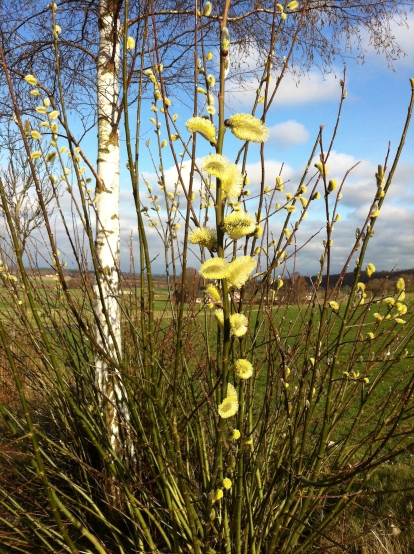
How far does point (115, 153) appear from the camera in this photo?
3.25 metres

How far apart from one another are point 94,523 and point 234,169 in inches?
102

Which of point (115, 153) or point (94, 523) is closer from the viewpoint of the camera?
point (94, 523)

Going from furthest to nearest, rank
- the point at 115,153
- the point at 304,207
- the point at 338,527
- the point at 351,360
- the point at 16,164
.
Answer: the point at 16,164
the point at 115,153
the point at 338,527
the point at 351,360
the point at 304,207

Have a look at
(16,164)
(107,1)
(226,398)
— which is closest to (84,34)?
(107,1)

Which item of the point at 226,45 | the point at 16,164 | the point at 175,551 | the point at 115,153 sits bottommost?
the point at 175,551

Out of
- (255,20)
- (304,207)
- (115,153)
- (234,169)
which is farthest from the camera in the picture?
(255,20)

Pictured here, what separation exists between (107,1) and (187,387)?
3.16 m

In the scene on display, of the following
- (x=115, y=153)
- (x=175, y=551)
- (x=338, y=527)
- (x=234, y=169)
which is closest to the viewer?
(x=234, y=169)

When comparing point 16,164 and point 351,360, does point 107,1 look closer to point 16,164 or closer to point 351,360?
point 351,360

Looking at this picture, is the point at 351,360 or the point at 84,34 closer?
the point at 351,360

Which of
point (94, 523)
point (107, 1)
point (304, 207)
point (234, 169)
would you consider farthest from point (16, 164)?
point (234, 169)

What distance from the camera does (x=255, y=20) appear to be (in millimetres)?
4223

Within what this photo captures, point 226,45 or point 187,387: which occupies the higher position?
point 226,45

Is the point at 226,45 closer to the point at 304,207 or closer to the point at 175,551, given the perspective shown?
the point at 304,207
